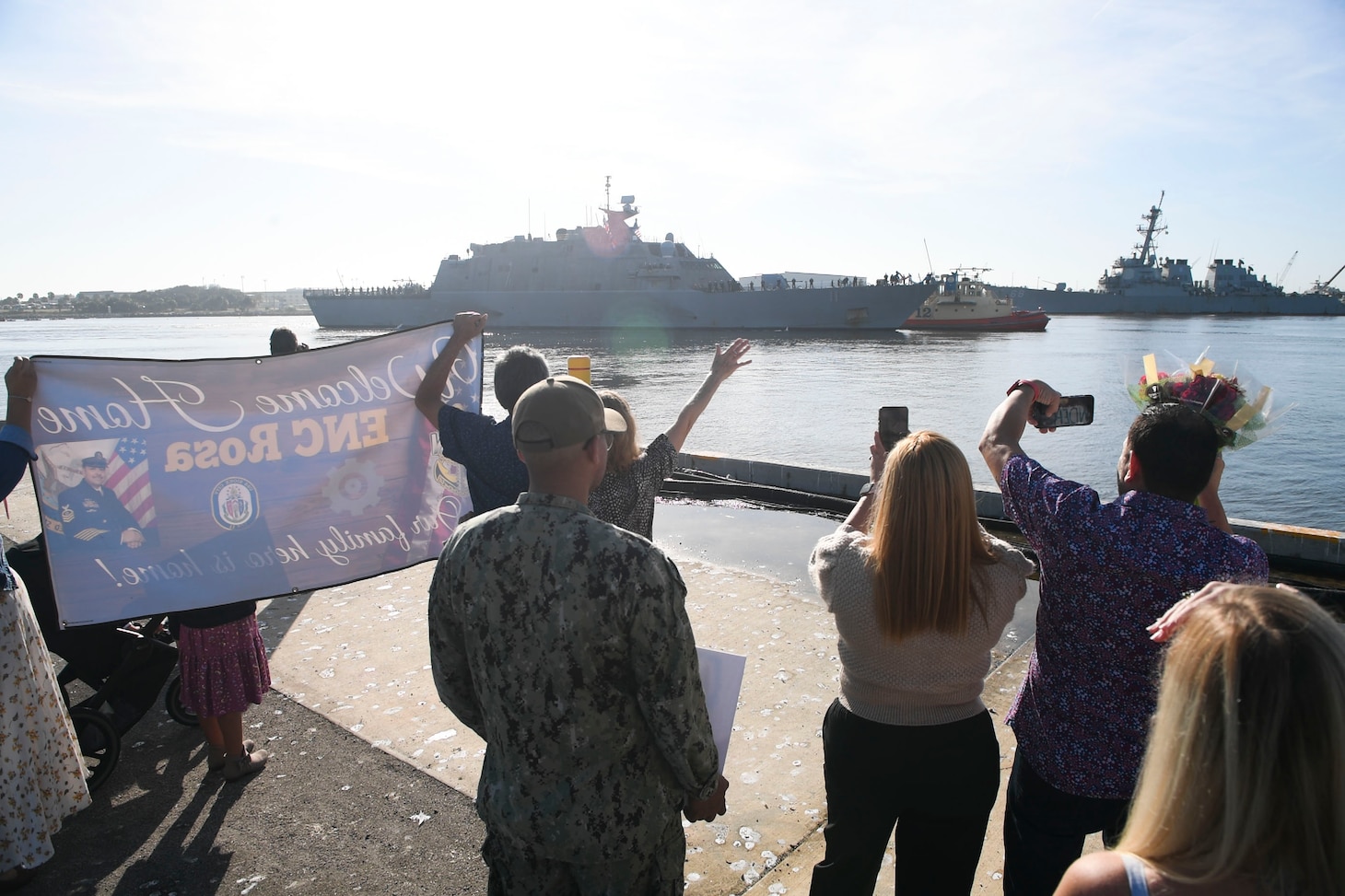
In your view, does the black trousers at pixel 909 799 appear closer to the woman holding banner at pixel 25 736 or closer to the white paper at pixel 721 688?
the white paper at pixel 721 688

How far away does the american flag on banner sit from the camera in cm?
334

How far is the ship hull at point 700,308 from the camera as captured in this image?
2138 inches

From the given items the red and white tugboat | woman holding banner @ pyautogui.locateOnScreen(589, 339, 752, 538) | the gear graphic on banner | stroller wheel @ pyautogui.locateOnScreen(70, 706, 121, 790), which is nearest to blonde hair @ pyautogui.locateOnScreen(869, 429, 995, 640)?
woman holding banner @ pyautogui.locateOnScreen(589, 339, 752, 538)

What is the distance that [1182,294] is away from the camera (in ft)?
292

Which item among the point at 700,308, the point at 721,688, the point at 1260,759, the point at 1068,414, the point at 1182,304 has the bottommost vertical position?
the point at 721,688

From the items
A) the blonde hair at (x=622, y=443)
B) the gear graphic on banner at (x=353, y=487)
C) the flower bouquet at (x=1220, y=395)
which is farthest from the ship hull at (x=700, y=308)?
the blonde hair at (x=622, y=443)

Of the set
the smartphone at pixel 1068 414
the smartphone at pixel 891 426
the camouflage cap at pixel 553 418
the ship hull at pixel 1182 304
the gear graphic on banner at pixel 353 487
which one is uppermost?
the ship hull at pixel 1182 304

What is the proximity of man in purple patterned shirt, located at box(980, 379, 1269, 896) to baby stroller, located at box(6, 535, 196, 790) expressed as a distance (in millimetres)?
3531

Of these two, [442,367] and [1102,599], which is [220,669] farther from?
[1102,599]

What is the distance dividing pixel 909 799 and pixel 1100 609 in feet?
2.24

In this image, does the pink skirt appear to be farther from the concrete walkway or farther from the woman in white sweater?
the woman in white sweater

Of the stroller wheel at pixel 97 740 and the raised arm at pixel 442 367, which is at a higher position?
the raised arm at pixel 442 367

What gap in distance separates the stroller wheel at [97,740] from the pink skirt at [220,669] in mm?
333

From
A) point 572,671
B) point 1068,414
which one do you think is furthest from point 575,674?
point 1068,414
